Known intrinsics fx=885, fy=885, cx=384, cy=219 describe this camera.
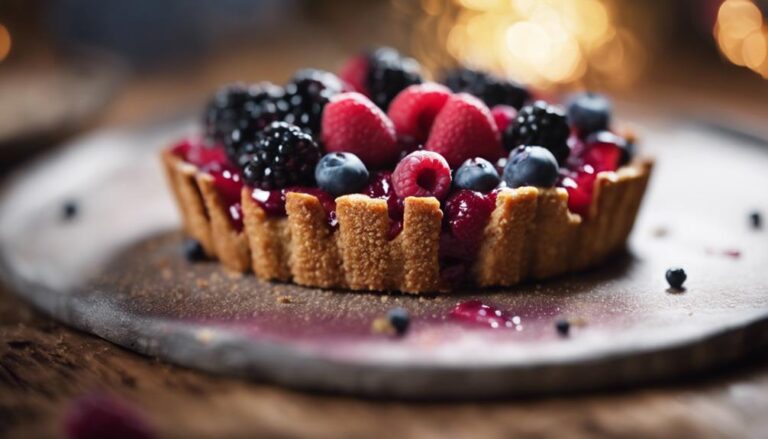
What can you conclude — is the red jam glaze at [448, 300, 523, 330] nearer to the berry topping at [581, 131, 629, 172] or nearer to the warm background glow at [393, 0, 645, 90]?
the berry topping at [581, 131, 629, 172]

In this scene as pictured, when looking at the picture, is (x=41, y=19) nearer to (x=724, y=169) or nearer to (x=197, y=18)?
(x=197, y=18)

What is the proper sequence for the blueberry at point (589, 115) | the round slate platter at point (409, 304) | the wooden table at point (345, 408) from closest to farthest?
the wooden table at point (345, 408), the round slate platter at point (409, 304), the blueberry at point (589, 115)

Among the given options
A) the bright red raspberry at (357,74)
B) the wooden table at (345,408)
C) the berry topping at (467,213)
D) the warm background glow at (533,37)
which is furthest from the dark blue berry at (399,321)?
the warm background glow at (533,37)

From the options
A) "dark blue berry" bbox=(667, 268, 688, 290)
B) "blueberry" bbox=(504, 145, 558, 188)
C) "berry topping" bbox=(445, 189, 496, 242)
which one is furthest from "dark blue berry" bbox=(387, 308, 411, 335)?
"dark blue berry" bbox=(667, 268, 688, 290)

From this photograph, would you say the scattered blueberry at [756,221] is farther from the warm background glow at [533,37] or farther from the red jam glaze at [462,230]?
the warm background glow at [533,37]

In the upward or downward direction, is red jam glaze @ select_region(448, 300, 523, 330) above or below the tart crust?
below

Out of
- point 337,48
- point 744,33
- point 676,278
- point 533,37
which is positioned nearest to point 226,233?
point 676,278

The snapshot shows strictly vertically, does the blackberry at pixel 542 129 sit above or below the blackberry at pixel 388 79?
below

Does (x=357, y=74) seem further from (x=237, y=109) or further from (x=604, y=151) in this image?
(x=604, y=151)
